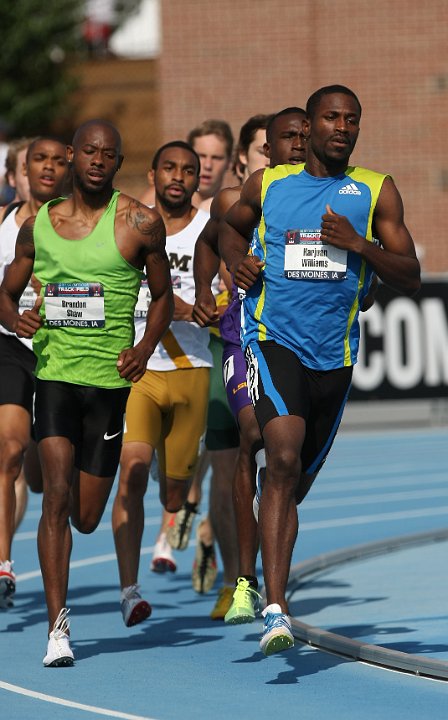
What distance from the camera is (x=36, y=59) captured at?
4178 cm

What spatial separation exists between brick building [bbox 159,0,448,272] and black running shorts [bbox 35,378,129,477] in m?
23.7

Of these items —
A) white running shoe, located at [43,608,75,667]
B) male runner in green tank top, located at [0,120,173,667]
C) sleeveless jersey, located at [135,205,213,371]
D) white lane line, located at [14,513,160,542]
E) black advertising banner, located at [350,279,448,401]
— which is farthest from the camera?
black advertising banner, located at [350,279,448,401]

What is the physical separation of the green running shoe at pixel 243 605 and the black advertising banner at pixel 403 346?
12800mm

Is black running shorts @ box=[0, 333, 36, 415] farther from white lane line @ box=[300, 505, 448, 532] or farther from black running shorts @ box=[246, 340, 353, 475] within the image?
white lane line @ box=[300, 505, 448, 532]

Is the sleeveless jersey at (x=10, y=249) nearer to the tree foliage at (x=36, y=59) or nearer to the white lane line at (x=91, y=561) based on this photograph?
the white lane line at (x=91, y=561)

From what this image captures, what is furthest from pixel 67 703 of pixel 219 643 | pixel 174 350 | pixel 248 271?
pixel 174 350

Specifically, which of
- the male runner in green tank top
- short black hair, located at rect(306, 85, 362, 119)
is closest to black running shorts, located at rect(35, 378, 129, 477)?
the male runner in green tank top

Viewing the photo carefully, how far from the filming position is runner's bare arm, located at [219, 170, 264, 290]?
292 inches

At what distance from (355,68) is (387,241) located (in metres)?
24.6

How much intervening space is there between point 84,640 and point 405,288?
2.61 meters

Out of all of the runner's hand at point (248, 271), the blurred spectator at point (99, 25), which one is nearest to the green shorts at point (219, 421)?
the runner's hand at point (248, 271)

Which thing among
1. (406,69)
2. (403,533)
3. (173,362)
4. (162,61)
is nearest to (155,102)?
(162,61)

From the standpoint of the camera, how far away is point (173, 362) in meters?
9.59

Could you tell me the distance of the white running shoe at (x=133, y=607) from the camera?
8.59 meters
